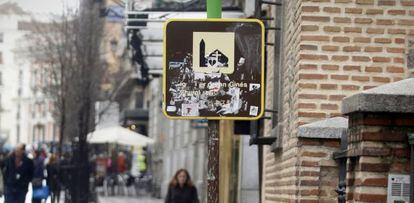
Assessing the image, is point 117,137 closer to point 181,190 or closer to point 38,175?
point 38,175

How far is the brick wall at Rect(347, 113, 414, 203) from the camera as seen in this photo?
5.89m

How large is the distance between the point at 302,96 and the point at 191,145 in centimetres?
2345

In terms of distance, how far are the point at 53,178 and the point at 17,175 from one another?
7.60m

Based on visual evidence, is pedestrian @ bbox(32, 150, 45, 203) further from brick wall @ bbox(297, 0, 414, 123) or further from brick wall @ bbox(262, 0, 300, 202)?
brick wall @ bbox(297, 0, 414, 123)

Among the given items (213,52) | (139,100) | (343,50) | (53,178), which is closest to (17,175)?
(53,178)

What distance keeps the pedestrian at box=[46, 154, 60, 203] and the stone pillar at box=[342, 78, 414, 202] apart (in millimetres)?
20882

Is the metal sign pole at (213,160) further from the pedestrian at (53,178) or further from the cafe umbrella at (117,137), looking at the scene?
the cafe umbrella at (117,137)

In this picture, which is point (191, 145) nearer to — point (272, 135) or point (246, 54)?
point (272, 135)

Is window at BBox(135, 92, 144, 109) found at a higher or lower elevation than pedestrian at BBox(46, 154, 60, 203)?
higher

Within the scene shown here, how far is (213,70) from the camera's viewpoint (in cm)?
684

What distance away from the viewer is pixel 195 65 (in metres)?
6.87

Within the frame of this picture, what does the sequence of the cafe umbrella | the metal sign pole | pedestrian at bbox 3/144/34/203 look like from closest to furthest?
the metal sign pole → pedestrian at bbox 3/144/34/203 → the cafe umbrella

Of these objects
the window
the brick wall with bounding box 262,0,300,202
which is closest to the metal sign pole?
the brick wall with bounding box 262,0,300,202

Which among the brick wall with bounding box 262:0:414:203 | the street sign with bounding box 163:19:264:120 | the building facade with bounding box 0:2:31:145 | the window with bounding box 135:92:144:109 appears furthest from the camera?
the building facade with bounding box 0:2:31:145
